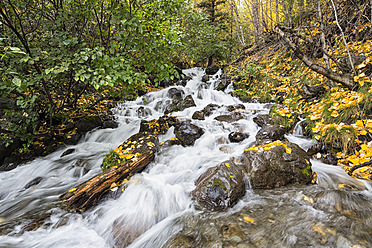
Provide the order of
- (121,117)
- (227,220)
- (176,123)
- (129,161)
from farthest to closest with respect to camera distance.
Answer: (121,117), (176,123), (129,161), (227,220)

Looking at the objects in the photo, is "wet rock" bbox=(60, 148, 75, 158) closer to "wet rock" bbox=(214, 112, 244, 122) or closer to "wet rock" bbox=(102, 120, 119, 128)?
"wet rock" bbox=(102, 120, 119, 128)

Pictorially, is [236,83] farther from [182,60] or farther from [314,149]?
[182,60]

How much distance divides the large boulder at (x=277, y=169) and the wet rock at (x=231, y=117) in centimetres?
361

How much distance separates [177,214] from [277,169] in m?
2.01

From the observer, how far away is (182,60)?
15.8m

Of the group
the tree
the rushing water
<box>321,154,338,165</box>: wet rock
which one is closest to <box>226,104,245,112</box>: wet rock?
the rushing water

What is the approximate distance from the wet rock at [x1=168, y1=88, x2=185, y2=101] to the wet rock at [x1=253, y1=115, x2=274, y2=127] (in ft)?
15.9

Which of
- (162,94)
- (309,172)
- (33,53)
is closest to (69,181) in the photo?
(33,53)

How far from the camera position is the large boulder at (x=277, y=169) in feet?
10.1

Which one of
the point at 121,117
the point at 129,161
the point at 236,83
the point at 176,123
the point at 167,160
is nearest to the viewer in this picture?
the point at 129,161

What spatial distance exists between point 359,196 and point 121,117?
8.31m

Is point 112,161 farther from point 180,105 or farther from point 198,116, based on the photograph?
point 180,105

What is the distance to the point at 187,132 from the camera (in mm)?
5875

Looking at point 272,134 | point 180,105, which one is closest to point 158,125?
point 180,105
